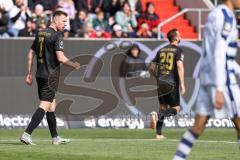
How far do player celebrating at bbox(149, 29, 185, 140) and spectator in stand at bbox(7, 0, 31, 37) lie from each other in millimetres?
6915

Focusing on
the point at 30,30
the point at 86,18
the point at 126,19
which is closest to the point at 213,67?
the point at 30,30

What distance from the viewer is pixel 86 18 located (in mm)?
26562

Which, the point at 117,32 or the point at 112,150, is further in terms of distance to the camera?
the point at 117,32

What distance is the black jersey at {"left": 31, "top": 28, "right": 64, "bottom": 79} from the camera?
53.0 feet

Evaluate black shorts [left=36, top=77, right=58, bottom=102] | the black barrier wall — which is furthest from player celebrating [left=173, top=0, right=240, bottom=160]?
the black barrier wall

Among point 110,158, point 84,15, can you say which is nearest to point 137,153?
point 110,158

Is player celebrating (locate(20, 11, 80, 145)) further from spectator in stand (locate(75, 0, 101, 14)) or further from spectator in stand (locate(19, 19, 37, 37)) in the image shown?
spectator in stand (locate(75, 0, 101, 14))

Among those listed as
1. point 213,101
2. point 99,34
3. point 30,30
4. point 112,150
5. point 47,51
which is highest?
point 213,101

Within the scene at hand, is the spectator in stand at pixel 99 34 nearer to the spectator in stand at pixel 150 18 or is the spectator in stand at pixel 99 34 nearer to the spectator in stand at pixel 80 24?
the spectator in stand at pixel 80 24

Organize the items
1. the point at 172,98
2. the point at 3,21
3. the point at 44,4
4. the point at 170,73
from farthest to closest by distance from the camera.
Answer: the point at 44,4 < the point at 3,21 < the point at 172,98 < the point at 170,73

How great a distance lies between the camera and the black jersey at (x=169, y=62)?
18625 millimetres

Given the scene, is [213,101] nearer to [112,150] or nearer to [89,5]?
[112,150]

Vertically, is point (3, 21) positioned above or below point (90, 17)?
above

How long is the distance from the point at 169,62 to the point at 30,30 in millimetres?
7199
